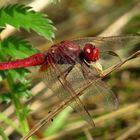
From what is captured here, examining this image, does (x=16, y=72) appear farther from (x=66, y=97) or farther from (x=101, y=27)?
→ (x=101, y=27)

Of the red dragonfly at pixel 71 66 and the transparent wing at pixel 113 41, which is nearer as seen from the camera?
the red dragonfly at pixel 71 66

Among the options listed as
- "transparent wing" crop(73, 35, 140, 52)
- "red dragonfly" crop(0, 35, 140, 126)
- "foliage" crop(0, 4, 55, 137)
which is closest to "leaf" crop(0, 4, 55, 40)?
"foliage" crop(0, 4, 55, 137)

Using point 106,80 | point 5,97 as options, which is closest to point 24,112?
point 5,97

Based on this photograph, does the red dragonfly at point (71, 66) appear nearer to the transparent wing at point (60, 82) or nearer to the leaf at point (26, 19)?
the transparent wing at point (60, 82)

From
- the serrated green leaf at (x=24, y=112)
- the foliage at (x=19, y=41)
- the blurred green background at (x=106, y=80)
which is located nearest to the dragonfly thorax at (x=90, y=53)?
the foliage at (x=19, y=41)

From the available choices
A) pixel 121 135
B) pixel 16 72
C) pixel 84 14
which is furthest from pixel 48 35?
pixel 84 14

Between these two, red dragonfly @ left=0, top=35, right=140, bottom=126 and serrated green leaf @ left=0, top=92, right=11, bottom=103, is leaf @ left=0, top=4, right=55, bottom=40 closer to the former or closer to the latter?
red dragonfly @ left=0, top=35, right=140, bottom=126
